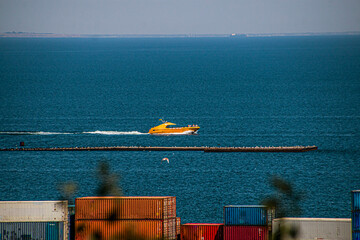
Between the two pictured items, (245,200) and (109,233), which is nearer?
(109,233)

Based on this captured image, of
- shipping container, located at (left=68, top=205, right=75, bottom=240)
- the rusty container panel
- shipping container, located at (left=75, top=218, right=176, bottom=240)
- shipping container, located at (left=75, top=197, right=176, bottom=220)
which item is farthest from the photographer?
the rusty container panel

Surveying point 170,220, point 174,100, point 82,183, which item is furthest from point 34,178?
point 174,100

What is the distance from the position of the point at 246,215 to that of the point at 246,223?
576mm

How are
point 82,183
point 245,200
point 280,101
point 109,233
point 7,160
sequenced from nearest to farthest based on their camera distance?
point 109,233 → point 245,200 → point 82,183 → point 7,160 → point 280,101

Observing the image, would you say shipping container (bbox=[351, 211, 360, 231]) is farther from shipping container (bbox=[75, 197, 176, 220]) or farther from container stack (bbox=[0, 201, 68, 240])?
container stack (bbox=[0, 201, 68, 240])

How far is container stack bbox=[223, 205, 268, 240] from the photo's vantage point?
54.5 m

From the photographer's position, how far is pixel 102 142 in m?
122

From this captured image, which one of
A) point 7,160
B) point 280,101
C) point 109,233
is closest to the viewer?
point 109,233

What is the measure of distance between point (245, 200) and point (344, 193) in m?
12.4

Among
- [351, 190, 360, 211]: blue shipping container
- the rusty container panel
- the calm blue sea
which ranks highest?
[351, 190, 360, 211]: blue shipping container

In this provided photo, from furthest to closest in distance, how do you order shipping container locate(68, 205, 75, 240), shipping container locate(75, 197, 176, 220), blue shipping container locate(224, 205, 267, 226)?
shipping container locate(68, 205, 75, 240) < blue shipping container locate(224, 205, 267, 226) < shipping container locate(75, 197, 176, 220)

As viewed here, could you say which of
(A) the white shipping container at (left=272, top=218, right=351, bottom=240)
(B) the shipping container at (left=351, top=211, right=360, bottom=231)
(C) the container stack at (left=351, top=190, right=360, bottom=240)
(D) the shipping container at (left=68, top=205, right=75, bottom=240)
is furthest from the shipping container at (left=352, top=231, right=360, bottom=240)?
(D) the shipping container at (left=68, top=205, right=75, bottom=240)

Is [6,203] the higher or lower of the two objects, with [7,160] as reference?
higher

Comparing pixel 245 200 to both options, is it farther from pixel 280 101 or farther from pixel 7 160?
pixel 280 101
